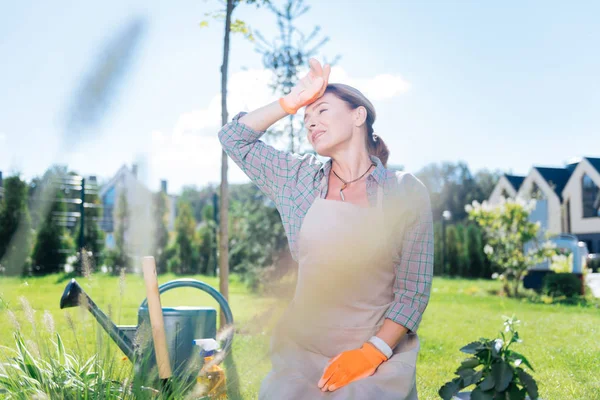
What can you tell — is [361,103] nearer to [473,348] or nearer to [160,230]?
[473,348]

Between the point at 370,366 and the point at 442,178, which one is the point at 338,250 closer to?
the point at 370,366

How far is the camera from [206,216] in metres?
15.9

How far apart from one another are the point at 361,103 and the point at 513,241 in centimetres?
918

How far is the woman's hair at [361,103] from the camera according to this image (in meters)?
2.24

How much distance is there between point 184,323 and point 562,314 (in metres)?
5.74

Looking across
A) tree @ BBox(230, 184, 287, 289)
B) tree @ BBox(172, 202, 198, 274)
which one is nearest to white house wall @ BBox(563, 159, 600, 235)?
tree @ BBox(172, 202, 198, 274)

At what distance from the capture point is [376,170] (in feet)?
7.14

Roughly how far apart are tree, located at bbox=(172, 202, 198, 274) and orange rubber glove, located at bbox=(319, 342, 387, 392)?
12.6m

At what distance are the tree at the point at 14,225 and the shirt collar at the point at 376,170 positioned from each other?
10.2 metres

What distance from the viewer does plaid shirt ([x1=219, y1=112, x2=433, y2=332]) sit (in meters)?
2.05

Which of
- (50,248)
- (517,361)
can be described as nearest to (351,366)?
(517,361)

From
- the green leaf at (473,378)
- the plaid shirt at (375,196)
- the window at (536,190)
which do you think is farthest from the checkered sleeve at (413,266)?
the window at (536,190)

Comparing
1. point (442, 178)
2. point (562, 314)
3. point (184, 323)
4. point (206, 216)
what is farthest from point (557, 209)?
point (184, 323)

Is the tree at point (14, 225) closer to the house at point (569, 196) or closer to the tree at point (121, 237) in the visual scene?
the tree at point (121, 237)
